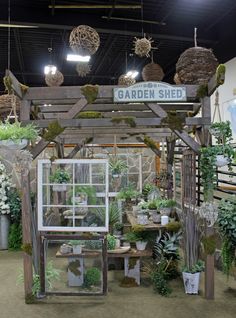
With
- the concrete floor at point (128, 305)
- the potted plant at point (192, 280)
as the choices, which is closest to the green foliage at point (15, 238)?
the concrete floor at point (128, 305)

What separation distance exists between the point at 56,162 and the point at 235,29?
215 inches

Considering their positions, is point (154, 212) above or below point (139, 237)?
above

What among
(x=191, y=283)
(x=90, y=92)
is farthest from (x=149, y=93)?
(x=191, y=283)

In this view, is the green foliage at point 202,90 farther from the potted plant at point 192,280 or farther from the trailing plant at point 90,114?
the potted plant at point 192,280

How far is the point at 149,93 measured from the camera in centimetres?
466

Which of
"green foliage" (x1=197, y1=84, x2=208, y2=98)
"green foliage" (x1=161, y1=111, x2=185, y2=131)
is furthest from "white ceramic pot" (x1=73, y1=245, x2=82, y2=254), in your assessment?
"green foliage" (x1=197, y1=84, x2=208, y2=98)

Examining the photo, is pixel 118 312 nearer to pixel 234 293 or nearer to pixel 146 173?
pixel 234 293

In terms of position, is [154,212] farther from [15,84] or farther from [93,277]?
[15,84]

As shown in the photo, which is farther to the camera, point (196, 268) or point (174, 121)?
point (196, 268)

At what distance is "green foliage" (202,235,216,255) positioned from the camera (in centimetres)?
475

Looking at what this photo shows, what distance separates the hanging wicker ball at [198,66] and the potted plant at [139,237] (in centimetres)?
226

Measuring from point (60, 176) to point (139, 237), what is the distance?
152 cm

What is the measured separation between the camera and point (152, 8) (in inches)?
303

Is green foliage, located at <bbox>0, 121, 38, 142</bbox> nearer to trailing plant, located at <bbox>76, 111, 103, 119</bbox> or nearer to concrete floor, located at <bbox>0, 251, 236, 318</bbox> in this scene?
trailing plant, located at <bbox>76, 111, 103, 119</bbox>
